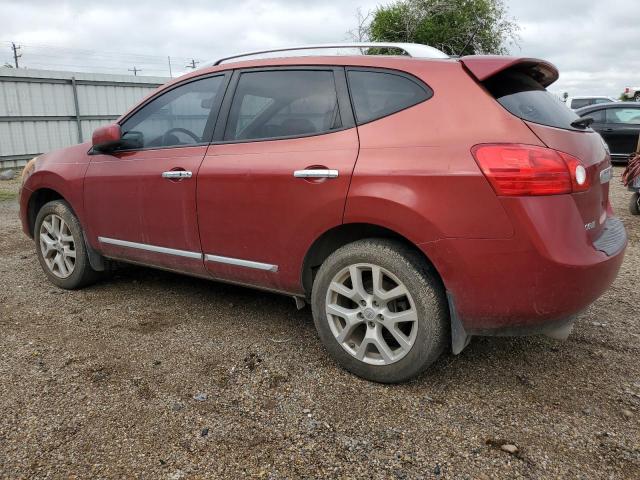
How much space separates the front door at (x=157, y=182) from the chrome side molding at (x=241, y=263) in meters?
0.11

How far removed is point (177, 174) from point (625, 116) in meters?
12.9

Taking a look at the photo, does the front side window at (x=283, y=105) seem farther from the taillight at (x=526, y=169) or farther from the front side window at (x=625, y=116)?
the front side window at (x=625, y=116)

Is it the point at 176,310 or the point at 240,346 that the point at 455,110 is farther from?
the point at 176,310

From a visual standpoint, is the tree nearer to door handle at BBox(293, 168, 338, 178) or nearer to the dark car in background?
the dark car in background

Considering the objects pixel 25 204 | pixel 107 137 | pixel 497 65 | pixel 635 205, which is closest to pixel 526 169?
pixel 497 65

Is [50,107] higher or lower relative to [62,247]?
higher

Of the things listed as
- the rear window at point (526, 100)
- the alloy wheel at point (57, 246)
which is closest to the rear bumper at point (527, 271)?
the rear window at point (526, 100)

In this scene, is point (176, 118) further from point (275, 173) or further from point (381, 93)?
point (381, 93)

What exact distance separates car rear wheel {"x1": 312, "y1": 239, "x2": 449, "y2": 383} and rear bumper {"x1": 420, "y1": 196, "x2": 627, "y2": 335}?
5.2 inches

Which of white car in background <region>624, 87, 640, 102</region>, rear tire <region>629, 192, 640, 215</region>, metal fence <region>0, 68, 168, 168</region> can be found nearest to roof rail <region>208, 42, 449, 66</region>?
rear tire <region>629, 192, 640, 215</region>

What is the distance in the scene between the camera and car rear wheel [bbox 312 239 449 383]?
255 centimetres

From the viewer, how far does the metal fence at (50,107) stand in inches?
479

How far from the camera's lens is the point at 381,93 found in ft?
8.98

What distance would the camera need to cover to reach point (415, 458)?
2.19 metres
